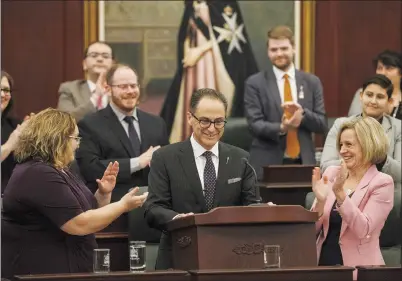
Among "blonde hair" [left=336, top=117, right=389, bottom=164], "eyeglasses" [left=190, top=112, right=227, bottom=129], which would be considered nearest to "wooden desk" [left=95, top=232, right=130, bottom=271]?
"eyeglasses" [left=190, top=112, right=227, bottom=129]

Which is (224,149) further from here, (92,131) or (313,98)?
(313,98)

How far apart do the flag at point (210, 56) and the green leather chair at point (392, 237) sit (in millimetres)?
2945

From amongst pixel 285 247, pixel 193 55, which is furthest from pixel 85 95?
pixel 285 247

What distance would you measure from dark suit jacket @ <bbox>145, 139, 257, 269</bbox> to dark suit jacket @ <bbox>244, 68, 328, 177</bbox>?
1878 mm

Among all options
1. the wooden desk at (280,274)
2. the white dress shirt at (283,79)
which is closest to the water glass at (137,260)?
the wooden desk at (280,274)

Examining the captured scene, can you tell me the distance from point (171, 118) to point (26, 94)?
1218 millimetres

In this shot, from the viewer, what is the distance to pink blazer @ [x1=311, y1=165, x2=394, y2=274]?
502 cm

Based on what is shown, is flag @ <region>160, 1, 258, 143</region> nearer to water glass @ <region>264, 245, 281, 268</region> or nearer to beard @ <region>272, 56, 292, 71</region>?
beard @ <region>272, 56, 292, 71</region>

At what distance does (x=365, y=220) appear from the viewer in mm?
4977

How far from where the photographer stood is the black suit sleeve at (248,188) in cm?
493

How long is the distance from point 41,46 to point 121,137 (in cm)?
275

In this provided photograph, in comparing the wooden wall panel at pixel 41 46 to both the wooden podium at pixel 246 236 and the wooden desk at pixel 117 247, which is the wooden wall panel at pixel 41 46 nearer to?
the wooden desk at pixel 117 247

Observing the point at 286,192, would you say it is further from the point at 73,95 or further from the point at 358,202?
the point at 73,95

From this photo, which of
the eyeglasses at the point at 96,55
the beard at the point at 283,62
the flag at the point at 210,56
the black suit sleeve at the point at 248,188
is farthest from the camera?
the flag at the point at 210,56
